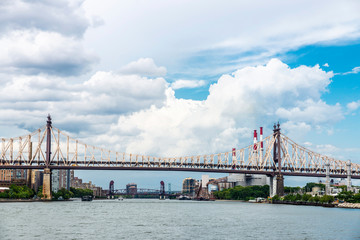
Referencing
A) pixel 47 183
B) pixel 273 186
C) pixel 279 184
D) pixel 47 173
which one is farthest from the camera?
pixel 273 186

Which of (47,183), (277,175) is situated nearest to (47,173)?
(47,183)

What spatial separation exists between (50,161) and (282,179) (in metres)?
71.1

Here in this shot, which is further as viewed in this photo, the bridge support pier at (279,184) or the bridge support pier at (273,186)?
the bridge support pier at (273,186)

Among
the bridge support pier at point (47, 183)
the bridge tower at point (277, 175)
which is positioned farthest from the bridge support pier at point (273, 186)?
the bridge support pier at point (47, 183)

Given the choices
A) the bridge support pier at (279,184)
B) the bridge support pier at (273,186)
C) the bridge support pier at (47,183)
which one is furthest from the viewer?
the bridge support pier at (273,186)

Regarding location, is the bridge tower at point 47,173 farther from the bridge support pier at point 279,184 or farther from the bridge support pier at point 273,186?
the bridge support pier at point 279,184

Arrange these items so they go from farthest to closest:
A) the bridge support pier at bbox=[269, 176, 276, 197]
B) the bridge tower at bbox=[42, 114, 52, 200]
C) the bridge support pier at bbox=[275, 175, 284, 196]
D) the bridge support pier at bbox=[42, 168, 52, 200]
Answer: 1. the bridge support pier at bbox=[269, 176, 276, 197]
2. the bridge support pier at bbox=[275, 175, 284, 196]
3. the bridge tower at bbox=[42, 114, 52, 200]
4. the bridge support pier at bbox=[42, 168, 52, 200]

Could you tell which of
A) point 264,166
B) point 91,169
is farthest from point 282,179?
point 91,169

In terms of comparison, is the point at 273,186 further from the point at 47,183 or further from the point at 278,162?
the point at 47,183

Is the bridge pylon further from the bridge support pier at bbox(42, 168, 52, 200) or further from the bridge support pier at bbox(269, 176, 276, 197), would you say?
the bridge support pier at bbox(42, 168, 52, 200)

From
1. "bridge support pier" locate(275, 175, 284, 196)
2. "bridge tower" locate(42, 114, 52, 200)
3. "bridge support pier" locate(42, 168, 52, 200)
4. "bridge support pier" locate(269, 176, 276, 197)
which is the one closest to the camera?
"bridge support pier" locate(42, 168, 52, 200)

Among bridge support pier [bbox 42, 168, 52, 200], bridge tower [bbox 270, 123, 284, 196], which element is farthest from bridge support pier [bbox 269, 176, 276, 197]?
bridge support pier [bbox 42, 168, 52, 200]

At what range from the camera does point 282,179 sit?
159750mm

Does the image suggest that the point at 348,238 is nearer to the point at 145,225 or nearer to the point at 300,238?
the point at 300,238
